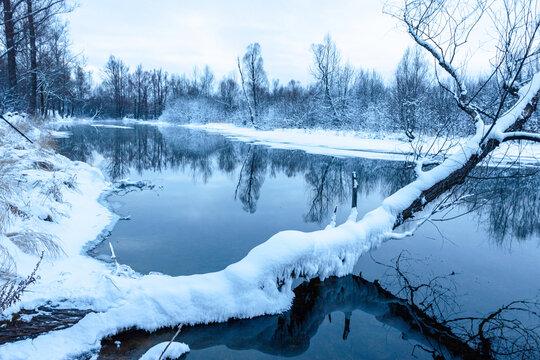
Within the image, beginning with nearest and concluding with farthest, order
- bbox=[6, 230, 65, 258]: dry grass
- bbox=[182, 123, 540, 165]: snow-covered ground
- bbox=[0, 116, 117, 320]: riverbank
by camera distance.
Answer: bbox=[0, 116, 117, 320]: riverbank, bbox=[6, 230, 65, 258]: dry grass, bbox=[182, 123, 540, 165]: snow-covered ground

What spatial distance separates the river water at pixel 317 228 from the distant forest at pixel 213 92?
7.81 feet

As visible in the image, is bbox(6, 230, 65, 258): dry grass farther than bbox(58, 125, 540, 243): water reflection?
No

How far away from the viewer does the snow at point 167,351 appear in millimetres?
2947

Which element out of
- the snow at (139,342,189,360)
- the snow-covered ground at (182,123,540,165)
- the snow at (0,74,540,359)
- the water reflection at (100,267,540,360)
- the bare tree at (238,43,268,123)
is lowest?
the water reflection at (100,267,540,360)

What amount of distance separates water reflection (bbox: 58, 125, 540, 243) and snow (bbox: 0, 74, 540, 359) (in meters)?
1.62

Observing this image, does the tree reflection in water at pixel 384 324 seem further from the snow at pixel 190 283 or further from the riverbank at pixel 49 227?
the riverbank at pixel 49 227

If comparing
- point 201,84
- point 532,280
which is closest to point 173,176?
point 532,280

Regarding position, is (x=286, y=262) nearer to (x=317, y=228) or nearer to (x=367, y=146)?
(x=317, y=228)

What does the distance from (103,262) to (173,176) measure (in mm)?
7924

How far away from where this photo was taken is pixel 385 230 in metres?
4.98

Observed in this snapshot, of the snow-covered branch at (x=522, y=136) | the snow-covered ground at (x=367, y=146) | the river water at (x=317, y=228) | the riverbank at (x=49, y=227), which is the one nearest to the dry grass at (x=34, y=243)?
the riverbank at (x=49, y=227)

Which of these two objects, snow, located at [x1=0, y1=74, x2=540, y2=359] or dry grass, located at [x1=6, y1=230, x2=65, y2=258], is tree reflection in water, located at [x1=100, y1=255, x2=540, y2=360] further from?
dry grass, located at [x1=6, y1=230, x2=65, y2=258]

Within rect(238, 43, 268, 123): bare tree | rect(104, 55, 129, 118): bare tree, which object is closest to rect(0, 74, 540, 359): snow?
rect(238, 43, 268, 123): bare tree

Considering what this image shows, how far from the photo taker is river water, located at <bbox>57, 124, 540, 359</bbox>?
11.8 feet
